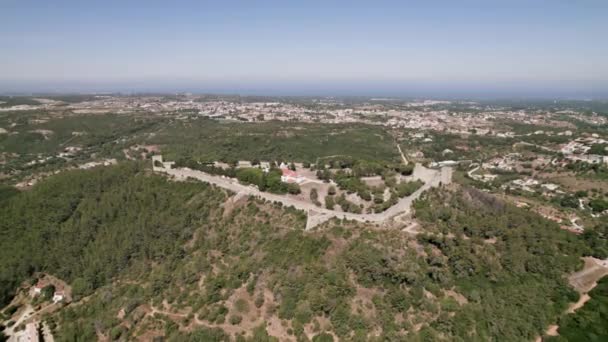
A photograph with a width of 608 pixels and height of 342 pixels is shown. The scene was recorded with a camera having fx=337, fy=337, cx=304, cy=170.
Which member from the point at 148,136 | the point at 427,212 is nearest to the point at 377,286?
the point at 427,212

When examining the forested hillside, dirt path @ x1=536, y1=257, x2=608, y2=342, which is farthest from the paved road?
dirt path @ x1=536, y1=257, x2=608, y2=342

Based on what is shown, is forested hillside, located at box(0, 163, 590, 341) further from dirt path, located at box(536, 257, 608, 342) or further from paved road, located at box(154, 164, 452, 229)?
paved road, located at box(154, 164, 452, 229)

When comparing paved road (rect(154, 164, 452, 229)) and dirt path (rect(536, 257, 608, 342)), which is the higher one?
paved road (rect(154, 164, 452, 229))

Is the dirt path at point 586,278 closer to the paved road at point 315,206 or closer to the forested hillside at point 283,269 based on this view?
the forested hillside at point 283,269

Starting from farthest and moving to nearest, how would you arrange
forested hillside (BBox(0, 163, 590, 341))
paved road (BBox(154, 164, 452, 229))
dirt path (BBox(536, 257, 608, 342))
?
paved road (BBox(154, 164, 452, 229)) < dirt path (BBox(536, 257, 608, 342)) < forested hillside (BBox(0, 163, 590, 341))

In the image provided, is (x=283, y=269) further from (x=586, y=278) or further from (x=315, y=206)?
(x=586, y=278)

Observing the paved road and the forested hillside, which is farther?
the paved road

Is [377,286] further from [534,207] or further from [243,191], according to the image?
[534,207]

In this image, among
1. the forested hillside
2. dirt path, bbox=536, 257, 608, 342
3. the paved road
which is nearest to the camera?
the forested hillside
